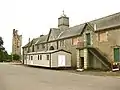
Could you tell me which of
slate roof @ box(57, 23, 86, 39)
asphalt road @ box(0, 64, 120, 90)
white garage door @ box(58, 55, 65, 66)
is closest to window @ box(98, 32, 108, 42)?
slate roof @ box(57, 23, 86, 39)

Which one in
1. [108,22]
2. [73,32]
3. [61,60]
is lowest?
[61,60]

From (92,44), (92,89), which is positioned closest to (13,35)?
(92,44)

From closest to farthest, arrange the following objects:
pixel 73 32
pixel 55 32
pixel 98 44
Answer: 1. pixel 98 44
2. pixel 73 32
3. pixel 55 32

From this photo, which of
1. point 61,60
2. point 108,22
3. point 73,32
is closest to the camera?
point 108,22

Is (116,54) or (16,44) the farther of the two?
(16,44)

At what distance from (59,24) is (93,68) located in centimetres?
2737

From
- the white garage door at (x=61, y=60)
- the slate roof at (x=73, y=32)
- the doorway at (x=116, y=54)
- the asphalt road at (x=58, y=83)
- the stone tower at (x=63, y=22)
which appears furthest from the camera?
the stone tower at (x=63, y=22)

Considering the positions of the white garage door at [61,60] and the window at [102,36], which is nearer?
the window at [102,36]

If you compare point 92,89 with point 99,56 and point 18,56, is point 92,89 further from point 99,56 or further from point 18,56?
point 18,56

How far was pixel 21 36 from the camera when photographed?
3888 inches

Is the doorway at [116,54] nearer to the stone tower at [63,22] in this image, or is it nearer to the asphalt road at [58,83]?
the asphalt road at [58,83]

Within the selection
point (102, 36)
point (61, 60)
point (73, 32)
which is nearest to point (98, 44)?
point (102, 36)

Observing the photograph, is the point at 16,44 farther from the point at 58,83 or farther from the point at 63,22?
the point at 58,83

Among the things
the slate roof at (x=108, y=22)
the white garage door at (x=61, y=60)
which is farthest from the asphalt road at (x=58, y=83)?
the white garage door at (x=61, y=60)
